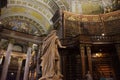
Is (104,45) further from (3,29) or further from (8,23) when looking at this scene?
(8,23)

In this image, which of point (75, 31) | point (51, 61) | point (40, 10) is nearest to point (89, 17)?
point (75, 31)

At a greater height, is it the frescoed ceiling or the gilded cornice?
the frescoed ceiling

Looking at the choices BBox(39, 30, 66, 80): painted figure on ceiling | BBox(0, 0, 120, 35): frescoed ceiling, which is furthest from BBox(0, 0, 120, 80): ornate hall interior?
BBox(39, 30, 66, 80): painted figure on ceiling

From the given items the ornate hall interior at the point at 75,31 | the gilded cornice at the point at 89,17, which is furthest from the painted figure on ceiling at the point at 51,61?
the gilded cornice at the point at 89,17

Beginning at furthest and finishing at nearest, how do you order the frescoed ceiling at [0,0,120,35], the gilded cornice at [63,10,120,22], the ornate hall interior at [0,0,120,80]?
the frescoed ceiling at [0,0,120,35] < the gilded cornice at [63,10,120,22] < the ornate hall interior at [0,0,120,80]

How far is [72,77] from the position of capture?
448 inches

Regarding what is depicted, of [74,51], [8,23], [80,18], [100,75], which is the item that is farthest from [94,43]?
[8,23]

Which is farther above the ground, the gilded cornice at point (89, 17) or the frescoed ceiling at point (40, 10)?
the frescoed ceiling at point (40, 10)

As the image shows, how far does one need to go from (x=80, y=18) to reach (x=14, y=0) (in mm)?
8313

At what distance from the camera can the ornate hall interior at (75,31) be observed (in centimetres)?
1131

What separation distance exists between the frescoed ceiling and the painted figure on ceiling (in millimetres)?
10742

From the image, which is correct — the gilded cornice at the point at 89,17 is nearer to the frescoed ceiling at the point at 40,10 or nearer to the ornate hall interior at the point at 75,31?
the ornate hall interior at the point at 75,31

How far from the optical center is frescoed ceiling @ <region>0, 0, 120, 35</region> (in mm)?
15730

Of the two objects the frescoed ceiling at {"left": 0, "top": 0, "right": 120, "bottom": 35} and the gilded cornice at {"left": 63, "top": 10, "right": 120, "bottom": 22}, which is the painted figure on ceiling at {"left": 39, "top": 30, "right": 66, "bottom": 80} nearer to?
the gilded cornice at {"left": 63, "top": 10, "right": 120, "bottom": 22}
